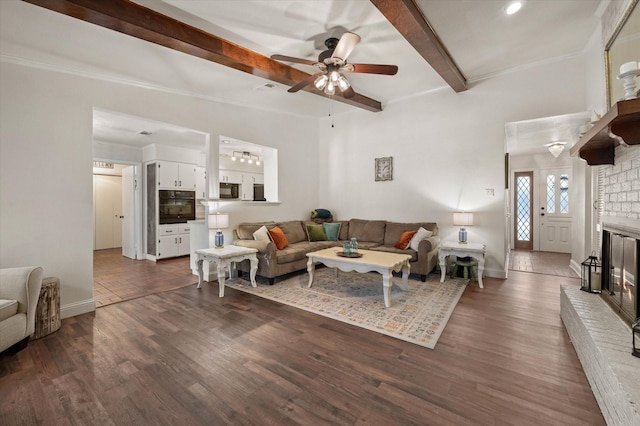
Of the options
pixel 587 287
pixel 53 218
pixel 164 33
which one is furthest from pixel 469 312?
pixel 53 218

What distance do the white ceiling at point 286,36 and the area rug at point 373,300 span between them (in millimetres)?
3046

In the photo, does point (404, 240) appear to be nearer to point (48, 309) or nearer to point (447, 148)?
point (447, 148)

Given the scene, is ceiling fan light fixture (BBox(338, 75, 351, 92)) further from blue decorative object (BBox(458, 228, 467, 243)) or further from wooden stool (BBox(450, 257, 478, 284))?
wooden stool (BBox(450, 257, 478, 284))

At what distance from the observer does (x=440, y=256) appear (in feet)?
14.1

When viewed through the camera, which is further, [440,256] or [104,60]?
[440,256]

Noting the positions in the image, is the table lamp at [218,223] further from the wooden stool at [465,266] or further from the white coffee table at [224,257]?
the wooden stool at [465,266]

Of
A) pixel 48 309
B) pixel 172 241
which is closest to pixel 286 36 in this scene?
pixel 48 309

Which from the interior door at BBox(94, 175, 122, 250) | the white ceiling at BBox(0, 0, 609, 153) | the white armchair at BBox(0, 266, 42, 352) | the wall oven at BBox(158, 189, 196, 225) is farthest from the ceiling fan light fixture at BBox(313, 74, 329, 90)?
the interior door at BBox(94, 175, 122, 250)

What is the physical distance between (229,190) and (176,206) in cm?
125

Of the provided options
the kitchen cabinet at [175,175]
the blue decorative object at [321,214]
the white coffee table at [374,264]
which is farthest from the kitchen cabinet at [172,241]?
the white coffee table at [374,264]

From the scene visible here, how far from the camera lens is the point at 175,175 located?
21.0 ft

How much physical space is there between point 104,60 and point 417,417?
4.34m

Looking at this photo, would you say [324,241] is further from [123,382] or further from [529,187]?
[529,187]

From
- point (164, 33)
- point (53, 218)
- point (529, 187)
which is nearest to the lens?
point (164, 33)
